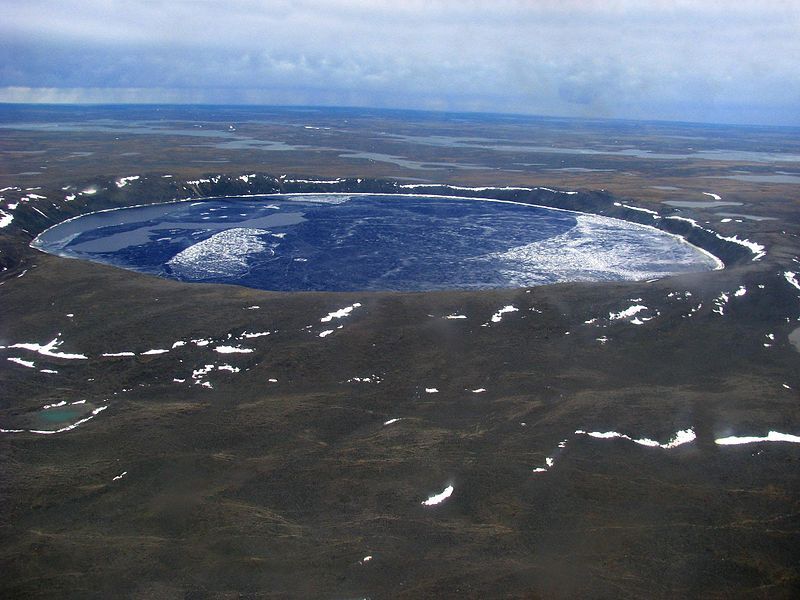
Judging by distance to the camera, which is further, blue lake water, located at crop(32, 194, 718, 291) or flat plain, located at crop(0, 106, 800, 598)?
blue lake water, located at crop(32, 194, 718, 291)

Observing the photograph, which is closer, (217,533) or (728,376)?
(217,533)

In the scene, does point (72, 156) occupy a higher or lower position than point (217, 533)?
higher

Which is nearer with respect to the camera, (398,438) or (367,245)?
(398,438)

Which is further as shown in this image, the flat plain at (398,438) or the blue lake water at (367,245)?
the blue lake water at (367,245)

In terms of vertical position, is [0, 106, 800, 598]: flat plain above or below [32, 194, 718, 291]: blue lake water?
below

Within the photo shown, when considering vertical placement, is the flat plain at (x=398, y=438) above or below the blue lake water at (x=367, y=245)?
below

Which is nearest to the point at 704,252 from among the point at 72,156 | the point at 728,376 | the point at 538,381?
the point at 728,376

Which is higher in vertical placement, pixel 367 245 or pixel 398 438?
pixel 367 245

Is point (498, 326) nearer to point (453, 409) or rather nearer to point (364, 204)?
point (453, 409)
